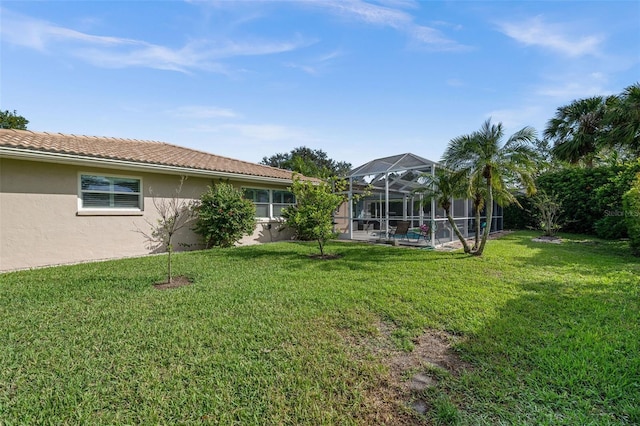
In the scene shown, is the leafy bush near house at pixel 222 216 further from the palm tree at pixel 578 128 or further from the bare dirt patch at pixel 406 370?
the palm tree at pixel 578 128

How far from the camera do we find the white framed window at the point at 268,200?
13777 mm

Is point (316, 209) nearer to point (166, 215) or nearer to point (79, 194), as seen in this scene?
point (166, 215)

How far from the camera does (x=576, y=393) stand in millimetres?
2697

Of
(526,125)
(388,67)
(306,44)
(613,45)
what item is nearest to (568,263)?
(526,125)

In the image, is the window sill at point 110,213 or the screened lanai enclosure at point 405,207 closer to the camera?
the window sill at point 110,213

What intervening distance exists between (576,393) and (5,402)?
5.48 meters

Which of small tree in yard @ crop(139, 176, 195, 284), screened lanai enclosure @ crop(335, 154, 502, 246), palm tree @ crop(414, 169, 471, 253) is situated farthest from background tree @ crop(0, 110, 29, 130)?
palm tree @ crop(414, 169, 471, 253)

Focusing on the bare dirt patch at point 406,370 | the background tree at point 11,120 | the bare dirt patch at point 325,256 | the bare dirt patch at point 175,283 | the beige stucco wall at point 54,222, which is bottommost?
the bare dirt patch at point 406,370

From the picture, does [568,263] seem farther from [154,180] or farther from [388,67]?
[154,180]

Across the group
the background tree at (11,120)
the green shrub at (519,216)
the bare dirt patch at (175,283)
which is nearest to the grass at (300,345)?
the bare dirt patch at (175,283)

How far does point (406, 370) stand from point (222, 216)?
9.56 meters

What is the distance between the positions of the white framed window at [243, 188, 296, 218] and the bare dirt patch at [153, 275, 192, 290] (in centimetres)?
718

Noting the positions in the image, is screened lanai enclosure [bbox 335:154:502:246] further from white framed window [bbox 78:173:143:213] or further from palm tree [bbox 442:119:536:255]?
white framed window [bbox 78:173:143:213]

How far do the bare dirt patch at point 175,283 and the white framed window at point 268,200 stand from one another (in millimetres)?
7183
